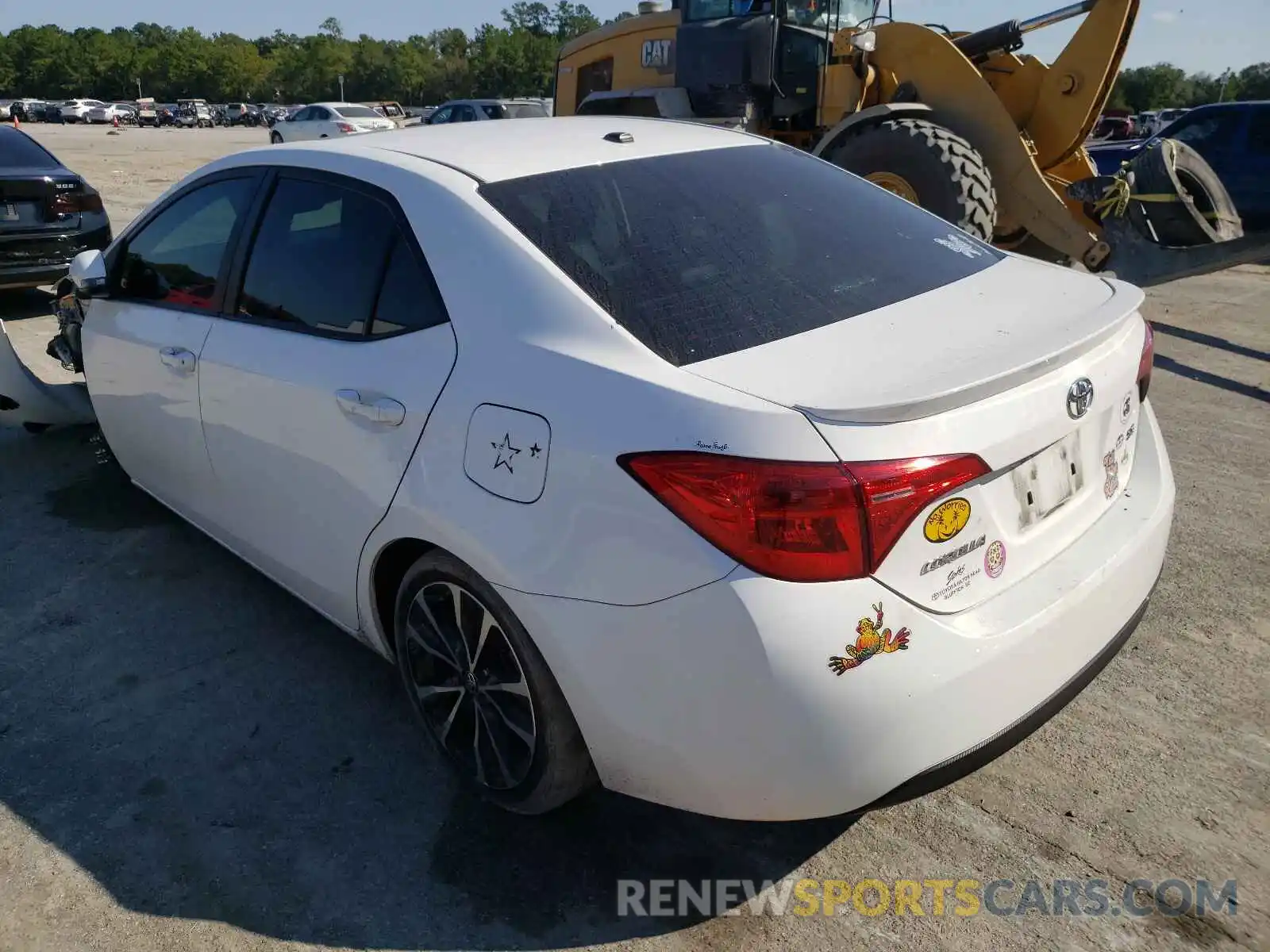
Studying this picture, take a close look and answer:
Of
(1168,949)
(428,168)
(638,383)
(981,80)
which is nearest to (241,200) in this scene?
(428,168)

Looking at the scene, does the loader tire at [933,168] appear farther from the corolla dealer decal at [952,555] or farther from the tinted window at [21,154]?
the tinted window at [21,154]

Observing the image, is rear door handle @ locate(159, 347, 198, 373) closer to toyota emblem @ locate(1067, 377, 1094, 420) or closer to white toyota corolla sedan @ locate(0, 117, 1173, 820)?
white toyota corolla sedan @ locate(0, 117, 1173, 820)

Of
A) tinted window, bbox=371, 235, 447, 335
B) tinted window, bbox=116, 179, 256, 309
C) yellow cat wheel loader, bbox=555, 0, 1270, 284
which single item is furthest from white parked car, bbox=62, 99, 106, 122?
tinted window, bbox=371, 235, 447, 335

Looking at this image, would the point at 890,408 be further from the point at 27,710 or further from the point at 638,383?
the point at 27,710

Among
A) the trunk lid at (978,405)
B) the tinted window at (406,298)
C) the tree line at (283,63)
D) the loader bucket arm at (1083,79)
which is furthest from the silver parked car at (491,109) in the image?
the tree line at (283,63)

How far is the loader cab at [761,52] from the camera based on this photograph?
9000 millimetres

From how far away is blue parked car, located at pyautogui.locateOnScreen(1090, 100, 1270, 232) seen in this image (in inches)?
427

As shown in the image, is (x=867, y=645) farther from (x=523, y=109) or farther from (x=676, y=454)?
(x=523, y=109)

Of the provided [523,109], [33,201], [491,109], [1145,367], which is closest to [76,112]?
[491,109]

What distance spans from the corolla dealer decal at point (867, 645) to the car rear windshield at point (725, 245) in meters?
0.67

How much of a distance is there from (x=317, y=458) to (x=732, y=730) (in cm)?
149

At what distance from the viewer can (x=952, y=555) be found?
2.07 metres

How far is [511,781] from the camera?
2.59 meters

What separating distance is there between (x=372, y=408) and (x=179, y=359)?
49.5 inches
